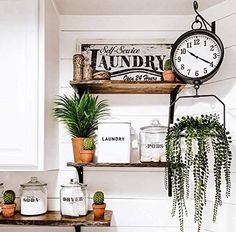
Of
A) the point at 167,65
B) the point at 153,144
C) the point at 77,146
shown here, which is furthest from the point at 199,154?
the point at 77,146

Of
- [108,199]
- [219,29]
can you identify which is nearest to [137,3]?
[219,29]

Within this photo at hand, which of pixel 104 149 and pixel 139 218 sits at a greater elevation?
pixel 104 149

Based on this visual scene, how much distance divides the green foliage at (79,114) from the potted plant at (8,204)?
472 millimetres

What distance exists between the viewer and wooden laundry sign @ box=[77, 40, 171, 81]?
2365mm

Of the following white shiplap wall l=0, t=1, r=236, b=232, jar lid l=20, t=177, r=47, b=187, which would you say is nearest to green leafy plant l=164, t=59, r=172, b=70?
white shiplap wall l=0, t=1, r=236, b=232

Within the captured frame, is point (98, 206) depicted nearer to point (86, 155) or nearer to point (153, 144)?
point (86, 155)

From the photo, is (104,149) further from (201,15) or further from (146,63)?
(201,15)

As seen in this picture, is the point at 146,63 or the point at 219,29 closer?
the point at 219,29

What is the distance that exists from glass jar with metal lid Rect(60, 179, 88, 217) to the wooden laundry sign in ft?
2.18

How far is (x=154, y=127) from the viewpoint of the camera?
216cm

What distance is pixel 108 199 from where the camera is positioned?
92.2 inches

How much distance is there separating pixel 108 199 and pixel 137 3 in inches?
43.6

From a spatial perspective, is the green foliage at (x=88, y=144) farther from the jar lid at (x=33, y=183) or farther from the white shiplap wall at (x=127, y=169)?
the jar lid at (x=33, y=183)

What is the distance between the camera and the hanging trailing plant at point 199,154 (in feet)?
6.27
